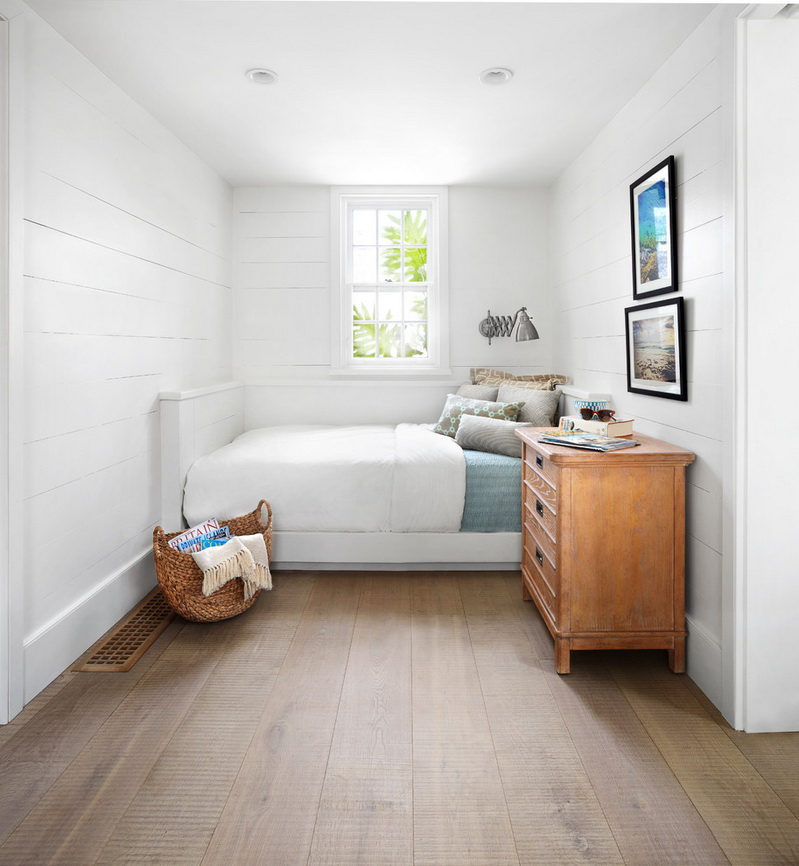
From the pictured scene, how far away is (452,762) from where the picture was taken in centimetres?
181

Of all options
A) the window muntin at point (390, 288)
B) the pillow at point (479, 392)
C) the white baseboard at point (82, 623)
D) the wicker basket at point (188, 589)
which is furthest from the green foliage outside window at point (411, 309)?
the wicker basket at point (188, 589)

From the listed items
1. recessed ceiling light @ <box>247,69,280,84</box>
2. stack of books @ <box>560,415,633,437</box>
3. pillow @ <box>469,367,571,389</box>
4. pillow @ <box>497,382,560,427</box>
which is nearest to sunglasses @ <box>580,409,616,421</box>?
stack of books @ <box>560,415,633,437</box>

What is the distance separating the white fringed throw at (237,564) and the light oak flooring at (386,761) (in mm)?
225

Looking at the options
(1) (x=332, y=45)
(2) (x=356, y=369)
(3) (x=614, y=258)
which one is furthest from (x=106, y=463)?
(3) (x=614, y=258)

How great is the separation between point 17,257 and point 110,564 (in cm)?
136

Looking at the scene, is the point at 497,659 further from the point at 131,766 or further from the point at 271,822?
the point at 131,766

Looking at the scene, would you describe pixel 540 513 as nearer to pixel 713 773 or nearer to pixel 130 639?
pixel 713 773

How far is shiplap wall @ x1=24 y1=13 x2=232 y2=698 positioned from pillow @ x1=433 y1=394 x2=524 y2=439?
1.60m

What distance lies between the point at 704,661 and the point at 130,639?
2.22 metres

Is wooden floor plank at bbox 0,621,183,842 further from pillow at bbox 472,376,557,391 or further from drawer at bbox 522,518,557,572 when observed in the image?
pillow at bbox 472,376,557,391

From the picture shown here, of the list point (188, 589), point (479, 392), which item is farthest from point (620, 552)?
point (479, 392)

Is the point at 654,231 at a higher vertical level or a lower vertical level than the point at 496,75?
lower

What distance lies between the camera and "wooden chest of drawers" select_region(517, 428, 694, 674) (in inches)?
89.6

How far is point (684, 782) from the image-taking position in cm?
171
